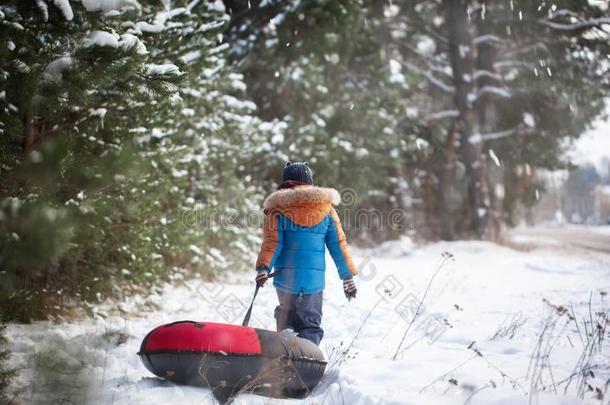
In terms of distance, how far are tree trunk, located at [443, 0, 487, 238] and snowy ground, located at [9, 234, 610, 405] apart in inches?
213

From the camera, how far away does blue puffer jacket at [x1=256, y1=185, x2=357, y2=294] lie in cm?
404

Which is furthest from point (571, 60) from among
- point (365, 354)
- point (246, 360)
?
point (246, 360)

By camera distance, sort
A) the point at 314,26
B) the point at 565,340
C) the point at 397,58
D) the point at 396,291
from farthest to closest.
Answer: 1. the point at 397,58
2. the point at 314,26
3. the point at 396,291
4. the point at 565,340

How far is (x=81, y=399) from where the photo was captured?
9.61 feet

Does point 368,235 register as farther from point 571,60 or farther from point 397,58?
point 571,60

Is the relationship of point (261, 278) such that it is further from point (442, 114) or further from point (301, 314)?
point (442, 114)

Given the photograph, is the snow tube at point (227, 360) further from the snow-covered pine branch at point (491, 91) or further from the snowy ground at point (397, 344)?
the snow-covered pine branch at point (491, 91)

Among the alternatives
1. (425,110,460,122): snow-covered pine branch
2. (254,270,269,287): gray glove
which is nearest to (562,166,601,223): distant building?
(425,110,460,122): snow-covered pine branch

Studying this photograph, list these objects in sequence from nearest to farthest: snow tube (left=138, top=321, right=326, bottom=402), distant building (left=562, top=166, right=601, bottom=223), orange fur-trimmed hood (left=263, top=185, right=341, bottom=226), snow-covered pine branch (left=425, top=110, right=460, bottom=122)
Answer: snow tube (left=138, top=321, right=326, bottom=402), orange fur-trimmed hood (left=263, top=185, right=341, bottom=226), snow-covered pine branch (left=425, top=110, right=460, bottom=122), distant building (left=562, top=166, right=601, bottom=223)

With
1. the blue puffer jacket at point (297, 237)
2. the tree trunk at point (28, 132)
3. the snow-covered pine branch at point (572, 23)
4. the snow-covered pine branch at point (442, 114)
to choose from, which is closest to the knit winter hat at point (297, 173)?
the blue puffer jacket at point (297, 237)

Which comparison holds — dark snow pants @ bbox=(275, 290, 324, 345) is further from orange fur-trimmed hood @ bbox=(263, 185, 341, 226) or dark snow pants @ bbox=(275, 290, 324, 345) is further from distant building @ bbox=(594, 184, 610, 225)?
distant building @ bbox=(594, 184, 610, 225)

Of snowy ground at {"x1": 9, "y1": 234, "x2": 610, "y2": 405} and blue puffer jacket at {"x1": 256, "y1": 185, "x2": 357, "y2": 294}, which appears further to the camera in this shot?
blue puffer jacket at {"x1": 256, "y1": 185, "x2": 357, "y2": 294}

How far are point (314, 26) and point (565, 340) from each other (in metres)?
7.96

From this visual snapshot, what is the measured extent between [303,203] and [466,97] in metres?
12.0
